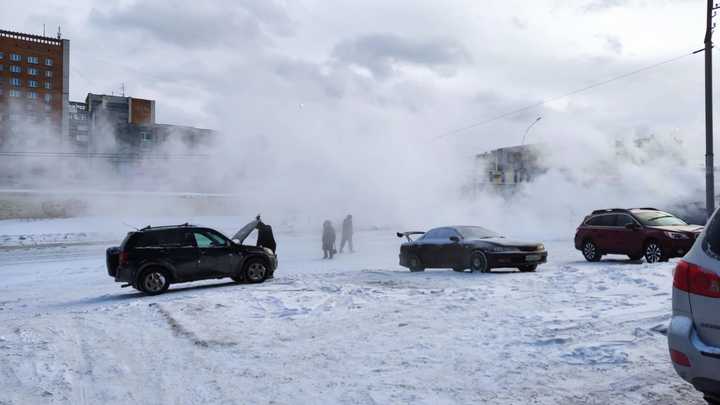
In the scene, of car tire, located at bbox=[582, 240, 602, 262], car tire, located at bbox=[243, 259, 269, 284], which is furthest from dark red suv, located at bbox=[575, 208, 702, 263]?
car tire, located at bbox=[243, 259, 269, 284]

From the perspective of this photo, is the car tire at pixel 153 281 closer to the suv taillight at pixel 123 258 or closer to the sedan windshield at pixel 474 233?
the suv taillight at pixel 123 258

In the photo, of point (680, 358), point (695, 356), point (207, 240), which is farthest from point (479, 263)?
point (695, 356)

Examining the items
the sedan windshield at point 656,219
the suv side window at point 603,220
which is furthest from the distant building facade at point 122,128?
the sedan windshield at point 656,219

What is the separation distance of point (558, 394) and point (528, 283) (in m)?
6.23

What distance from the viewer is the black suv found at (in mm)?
12062

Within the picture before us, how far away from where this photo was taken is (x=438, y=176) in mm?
39625

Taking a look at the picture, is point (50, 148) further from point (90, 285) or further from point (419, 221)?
point (90, 285)

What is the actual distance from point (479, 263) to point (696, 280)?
10.3 meters

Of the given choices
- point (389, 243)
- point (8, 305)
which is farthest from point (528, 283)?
point (389, 243)

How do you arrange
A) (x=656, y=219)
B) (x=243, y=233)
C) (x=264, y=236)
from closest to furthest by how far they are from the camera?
(x=243, y=233) < (x=656, y=219) < (x=264, y=236)

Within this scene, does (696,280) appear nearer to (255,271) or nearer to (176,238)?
(255,271)

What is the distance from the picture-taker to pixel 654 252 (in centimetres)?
1474

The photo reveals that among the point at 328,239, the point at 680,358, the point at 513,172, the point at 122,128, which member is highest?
the point at 122,128

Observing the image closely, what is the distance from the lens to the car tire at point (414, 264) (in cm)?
1565
